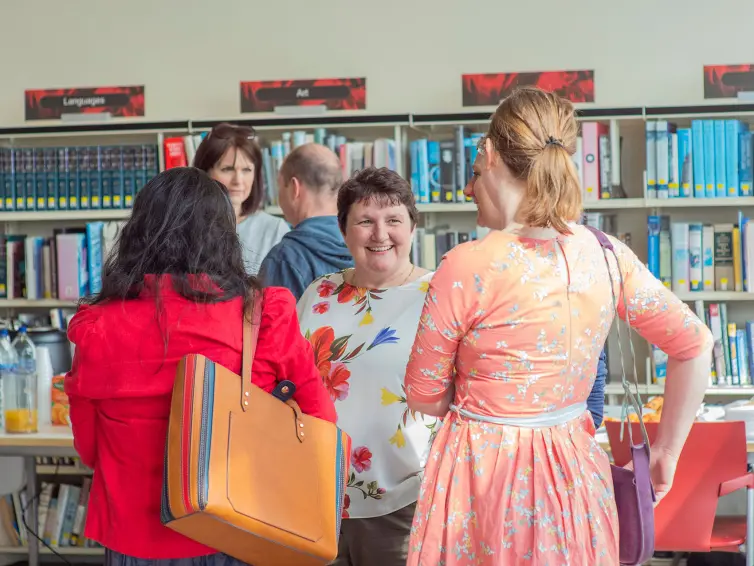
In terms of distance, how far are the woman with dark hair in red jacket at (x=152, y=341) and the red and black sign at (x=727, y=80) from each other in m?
3.23

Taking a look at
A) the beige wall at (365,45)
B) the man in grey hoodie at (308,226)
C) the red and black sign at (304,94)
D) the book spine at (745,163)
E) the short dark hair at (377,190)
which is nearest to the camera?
the short dark hair at (377,190)

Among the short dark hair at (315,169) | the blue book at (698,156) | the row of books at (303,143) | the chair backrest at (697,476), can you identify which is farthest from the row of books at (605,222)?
the short dark hair at (315,169)

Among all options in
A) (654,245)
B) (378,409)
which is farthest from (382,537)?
(654,245)

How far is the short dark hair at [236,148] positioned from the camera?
346cm

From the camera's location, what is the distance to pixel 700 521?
10.2ft

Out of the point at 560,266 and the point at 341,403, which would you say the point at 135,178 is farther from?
the point at 560,266

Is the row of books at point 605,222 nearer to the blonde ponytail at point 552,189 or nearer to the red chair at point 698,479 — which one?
the red chair at point 698,479

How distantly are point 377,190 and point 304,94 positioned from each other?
2335mm

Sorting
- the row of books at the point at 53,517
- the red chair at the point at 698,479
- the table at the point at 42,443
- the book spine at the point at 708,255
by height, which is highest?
the book spine at the point at 708,255

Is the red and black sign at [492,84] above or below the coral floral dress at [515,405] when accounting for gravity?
above

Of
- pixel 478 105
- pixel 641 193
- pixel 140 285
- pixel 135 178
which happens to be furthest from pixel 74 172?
pixel 140 285

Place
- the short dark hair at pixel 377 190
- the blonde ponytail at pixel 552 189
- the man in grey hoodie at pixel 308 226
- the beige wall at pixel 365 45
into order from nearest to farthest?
1. the blonde ponytail at pixel 552 189
2. the short dark hair at pixel 377 190
3. the man in grey hoodie at pixel 308 226
4. the beige wall at pixel 365 45

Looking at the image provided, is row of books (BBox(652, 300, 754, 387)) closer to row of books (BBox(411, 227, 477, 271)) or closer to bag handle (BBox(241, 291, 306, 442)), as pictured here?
row of books (BBox(411, 227, 477, 271))

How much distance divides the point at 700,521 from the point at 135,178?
3062mm
